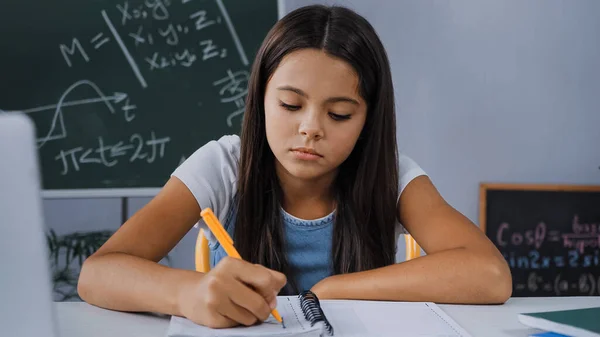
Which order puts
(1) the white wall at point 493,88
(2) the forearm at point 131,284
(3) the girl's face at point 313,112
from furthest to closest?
1. (1) the white wall at point 493,88
2. (3) the girl's face at point 313,112
3. (2) the forearm at point 131,284

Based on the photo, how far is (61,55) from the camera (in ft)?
6.82

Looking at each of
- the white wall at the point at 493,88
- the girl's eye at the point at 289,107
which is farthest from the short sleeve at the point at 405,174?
the white wall at the point at 493,88

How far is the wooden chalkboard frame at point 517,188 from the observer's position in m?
2.32

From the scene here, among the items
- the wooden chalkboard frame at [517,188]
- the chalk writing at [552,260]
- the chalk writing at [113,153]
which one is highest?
the chalk writing at [113,153]

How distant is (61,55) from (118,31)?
18 cm

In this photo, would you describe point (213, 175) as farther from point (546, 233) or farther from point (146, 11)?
point (546, 233)

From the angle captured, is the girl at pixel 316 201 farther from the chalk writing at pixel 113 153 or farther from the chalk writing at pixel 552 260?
the chalk writing at pixel 552 260

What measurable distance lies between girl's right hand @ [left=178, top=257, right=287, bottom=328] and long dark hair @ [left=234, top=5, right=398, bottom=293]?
18.9 inches

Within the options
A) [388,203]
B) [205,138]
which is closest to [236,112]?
[205,138]

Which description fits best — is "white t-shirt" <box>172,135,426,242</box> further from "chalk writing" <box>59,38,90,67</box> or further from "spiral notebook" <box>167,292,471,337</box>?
"chalk writing" <box>59,38,90,67</box>

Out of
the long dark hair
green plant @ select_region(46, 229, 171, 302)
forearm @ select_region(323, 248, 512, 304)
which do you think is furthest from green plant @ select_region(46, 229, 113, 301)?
forearm @ select_region(323, 248, 512, 304)

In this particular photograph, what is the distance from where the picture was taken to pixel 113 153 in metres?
2.11

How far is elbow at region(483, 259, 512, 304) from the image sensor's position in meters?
0.93

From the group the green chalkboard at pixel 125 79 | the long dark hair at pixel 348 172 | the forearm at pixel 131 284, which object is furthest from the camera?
the green chalkboard at pixel 125 79
